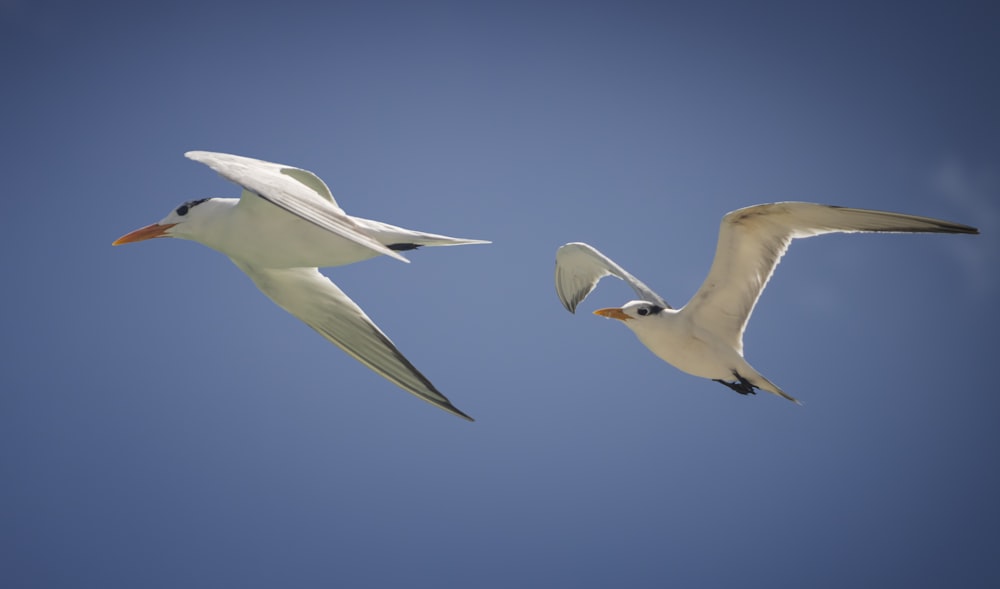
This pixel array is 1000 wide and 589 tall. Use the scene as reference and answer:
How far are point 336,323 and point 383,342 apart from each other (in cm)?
29

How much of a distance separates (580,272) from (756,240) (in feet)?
4.17

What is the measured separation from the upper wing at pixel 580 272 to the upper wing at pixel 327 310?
4.34 ft

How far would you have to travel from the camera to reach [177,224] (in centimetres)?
380

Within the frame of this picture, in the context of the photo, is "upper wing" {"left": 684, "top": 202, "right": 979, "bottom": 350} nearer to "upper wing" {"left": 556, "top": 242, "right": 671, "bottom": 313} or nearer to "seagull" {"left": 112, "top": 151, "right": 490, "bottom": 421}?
"upper wing" {"left": 556, "top": 242, "right": 671, "bottom": 313}

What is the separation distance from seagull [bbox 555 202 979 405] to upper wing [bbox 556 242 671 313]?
9.7 inches

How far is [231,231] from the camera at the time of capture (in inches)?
145

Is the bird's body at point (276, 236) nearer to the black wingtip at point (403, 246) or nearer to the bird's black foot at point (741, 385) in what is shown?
the black wingtip at point (403, 246)

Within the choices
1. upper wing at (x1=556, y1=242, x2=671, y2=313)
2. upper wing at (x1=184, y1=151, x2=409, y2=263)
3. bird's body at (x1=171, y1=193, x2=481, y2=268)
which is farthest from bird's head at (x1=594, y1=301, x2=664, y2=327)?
upper wing at (x1=184, y1=151, x2=409, y2=263)

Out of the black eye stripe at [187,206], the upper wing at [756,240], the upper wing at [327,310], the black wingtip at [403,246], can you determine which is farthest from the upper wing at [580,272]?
the black eye stripe at [187,206]

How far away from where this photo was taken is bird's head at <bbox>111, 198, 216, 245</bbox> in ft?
12.3

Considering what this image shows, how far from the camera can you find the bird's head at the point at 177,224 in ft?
12.3

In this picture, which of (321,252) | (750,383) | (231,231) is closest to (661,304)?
(750,383)

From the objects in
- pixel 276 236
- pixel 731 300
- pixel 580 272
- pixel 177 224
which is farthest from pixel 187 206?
pixel 731 300

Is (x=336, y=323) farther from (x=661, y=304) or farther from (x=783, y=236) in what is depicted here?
(x=783, y=236)
